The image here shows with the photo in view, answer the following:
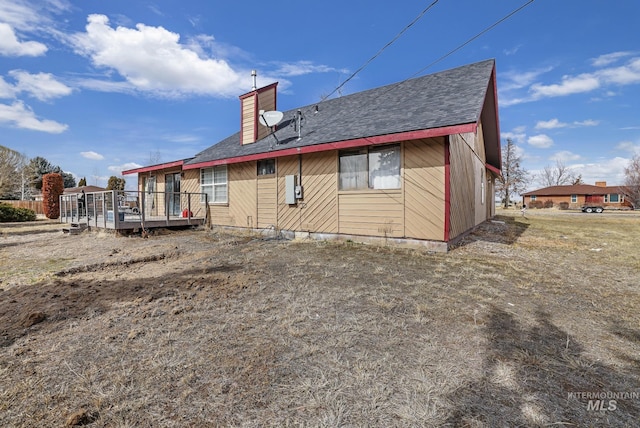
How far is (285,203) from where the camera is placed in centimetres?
912

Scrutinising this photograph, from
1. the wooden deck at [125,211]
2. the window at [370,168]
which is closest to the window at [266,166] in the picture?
the window at [370,168]

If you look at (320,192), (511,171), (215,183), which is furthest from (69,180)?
(511,171)

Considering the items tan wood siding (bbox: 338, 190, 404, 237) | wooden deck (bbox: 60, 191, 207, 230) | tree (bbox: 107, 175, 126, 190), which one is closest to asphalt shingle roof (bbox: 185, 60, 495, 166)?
tan wood siding (bbox: 338, 190, 404, 237)

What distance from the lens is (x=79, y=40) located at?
8.59m

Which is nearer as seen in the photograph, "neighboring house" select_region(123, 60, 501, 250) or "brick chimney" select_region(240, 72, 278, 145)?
"neighboring house" select_region(123, 60, 501, 250)

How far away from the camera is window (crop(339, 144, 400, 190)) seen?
281 inches

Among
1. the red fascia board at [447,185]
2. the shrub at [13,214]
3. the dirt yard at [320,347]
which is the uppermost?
the red fascia board at [447,185]

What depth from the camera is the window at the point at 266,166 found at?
9.51 m

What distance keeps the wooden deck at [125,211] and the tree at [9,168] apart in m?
19.5

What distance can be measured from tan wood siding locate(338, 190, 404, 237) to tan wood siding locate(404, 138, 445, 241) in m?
0.25

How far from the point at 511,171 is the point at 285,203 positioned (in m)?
43.6

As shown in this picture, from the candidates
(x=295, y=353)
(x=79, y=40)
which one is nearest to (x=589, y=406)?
(x=295, y=353)

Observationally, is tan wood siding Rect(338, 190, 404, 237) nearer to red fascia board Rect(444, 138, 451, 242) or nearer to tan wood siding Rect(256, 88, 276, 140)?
red fascia board Rect(444, 138, 451, 242)

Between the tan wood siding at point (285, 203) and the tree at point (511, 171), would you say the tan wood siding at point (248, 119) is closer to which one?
the tan wood siding at point (285, 203)
